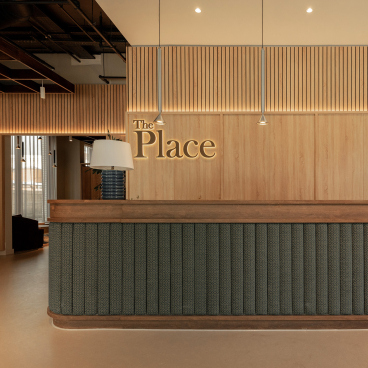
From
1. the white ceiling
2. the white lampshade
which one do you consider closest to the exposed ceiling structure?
the white ceiling

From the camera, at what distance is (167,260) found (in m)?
3.31

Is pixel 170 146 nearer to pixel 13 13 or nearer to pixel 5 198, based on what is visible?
pixel 13 13

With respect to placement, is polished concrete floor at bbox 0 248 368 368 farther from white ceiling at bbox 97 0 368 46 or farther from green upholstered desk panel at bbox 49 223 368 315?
white ceiling at bbox 97 0 368 46

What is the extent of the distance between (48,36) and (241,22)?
3.79m

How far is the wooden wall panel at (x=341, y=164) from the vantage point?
18.7ft

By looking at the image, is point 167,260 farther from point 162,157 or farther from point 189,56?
point 189,56

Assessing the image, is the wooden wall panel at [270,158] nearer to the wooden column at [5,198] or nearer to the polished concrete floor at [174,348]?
the polished concrete floor at [174,348]

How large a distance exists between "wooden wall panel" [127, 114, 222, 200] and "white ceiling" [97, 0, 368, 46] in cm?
143

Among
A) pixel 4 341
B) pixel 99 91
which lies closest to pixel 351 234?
pixel 4 341

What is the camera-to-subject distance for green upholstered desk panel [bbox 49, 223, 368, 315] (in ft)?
10.8

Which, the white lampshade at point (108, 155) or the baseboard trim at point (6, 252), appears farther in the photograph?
the baseboard trim at point (6, 252)

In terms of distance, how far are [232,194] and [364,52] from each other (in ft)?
11.9

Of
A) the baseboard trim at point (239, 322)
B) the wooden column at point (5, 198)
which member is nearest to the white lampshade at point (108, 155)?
the baseboard trim at point (239, 322)

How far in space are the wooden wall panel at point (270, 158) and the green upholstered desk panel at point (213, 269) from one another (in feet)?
8.13
